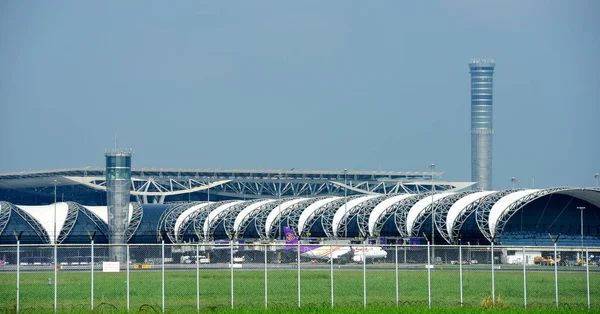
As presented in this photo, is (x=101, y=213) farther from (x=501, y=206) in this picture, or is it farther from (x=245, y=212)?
(x=501, y=206)

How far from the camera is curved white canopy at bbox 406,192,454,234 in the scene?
116312 millimetres

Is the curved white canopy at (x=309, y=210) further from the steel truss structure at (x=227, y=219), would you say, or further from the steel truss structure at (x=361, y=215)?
the steel truss structure at (x=227, y=219)

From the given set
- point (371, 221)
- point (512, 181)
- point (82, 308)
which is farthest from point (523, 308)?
point (512, 181)

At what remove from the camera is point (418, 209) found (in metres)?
118

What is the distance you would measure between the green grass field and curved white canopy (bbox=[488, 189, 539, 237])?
113 feet

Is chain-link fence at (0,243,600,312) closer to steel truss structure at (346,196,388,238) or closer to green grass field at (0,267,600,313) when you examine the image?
green grass field at (0,267,600,313)

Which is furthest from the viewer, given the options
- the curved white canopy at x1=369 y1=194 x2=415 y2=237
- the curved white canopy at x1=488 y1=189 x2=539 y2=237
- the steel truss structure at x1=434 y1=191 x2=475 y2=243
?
the curved white canopy at x1=369 y1=194 x2=415 y2=237

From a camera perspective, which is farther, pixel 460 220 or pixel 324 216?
pixel 324 216

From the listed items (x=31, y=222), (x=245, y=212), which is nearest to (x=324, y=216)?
(x=245, y=212)

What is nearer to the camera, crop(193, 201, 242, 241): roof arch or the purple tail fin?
the purple tail fin

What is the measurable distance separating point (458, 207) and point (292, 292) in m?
63.8

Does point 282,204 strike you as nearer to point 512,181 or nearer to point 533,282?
point 512,181

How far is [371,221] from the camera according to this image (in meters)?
123

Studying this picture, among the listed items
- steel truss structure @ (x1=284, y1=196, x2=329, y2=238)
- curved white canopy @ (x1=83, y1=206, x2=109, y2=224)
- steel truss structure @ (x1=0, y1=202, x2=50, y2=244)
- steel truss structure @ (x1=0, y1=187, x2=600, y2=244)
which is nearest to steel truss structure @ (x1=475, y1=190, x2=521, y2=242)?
steel truss structure @ (x1=0, y1=187, x2=600, y2=244)
